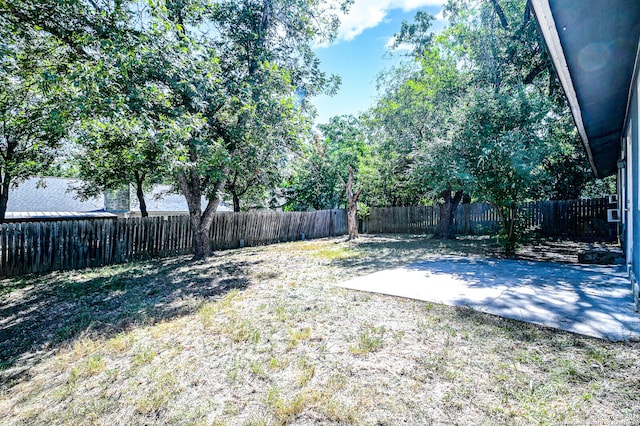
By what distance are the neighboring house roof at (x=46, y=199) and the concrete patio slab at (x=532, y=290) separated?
16.1 meters

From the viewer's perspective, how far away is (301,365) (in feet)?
7.32

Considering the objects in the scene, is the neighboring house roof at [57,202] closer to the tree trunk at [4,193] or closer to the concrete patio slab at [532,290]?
the tree trunk at [4,193]

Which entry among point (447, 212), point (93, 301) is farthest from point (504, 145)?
point (93, 301)

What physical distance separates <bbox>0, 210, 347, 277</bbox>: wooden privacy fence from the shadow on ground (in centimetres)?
54

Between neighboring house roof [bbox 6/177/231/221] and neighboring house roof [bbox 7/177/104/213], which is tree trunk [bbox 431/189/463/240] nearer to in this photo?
neighboring house roof [bbox 6/177/231/221]

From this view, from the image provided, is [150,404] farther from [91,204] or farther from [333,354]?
[91,204]

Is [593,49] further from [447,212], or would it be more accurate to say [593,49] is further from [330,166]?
[330,166]

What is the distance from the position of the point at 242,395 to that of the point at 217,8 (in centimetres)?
762

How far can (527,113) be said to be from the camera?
607 cm

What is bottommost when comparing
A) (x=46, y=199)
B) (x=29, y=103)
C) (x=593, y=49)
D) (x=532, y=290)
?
(x=532, y=290)

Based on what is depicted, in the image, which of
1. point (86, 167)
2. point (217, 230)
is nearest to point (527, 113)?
point (217, 230)

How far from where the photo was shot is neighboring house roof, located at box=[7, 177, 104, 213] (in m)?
14.4

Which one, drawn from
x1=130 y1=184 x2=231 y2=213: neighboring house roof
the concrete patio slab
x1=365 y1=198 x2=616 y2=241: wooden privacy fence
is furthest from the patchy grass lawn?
x1=130 y1=184 x2=231 y2=213: neighboring house roof

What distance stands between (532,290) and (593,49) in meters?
2.76
